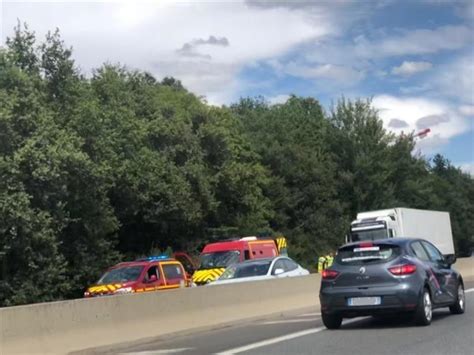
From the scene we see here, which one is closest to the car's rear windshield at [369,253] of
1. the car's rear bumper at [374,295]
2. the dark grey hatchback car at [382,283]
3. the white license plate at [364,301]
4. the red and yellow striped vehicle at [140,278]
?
the dark grey hatchback car at [382,283]

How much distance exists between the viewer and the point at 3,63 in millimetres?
28516

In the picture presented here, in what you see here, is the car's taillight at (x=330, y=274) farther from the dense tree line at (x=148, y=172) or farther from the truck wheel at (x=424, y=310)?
the dense tree line at (x=148, y=172)

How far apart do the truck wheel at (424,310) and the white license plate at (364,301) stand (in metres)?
0.68

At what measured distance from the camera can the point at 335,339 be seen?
12.6 metres

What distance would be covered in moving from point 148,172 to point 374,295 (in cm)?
2431

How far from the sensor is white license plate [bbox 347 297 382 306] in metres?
13.4

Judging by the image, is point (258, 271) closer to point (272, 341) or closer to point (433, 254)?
point (433, 254)

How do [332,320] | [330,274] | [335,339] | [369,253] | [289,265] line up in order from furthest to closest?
[289,265] < [332,320] < [330,274] < [369,253] < [335,339]

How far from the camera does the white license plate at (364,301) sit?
1336cm

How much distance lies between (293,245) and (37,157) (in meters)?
A: 29.7

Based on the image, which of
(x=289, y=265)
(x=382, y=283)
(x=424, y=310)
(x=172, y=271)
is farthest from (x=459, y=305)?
(x=172, y=271)

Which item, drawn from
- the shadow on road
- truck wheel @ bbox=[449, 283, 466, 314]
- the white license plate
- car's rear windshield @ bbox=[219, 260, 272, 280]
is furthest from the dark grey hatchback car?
car's rear windshield @ bbox=[219, 260, 272, 280]

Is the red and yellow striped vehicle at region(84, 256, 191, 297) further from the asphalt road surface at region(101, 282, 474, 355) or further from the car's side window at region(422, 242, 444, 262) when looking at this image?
the car's side window at region(422, 242, 444, 262)

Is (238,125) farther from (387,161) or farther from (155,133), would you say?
(155,133)
